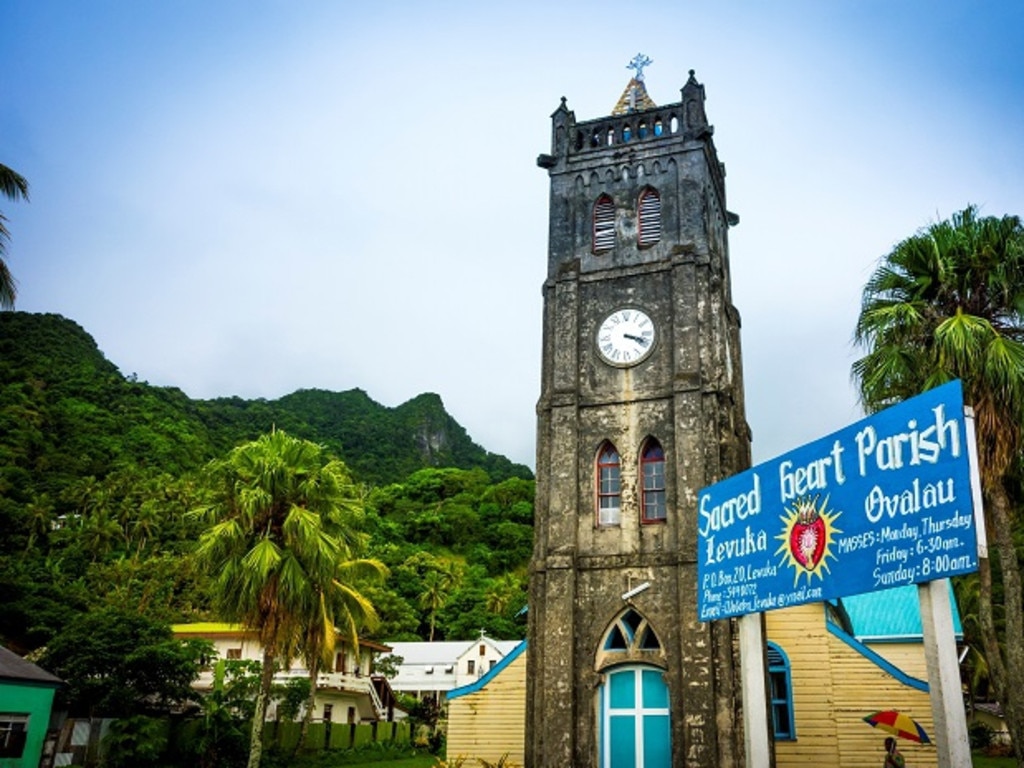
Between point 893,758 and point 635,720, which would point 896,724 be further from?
point 635,720


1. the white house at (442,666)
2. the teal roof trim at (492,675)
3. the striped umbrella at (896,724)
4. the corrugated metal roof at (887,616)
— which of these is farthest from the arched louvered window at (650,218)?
the white house at (442,666)

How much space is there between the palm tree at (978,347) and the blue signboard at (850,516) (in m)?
4.28

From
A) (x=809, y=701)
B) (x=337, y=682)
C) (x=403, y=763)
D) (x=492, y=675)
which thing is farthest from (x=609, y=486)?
(x=337, y=682)

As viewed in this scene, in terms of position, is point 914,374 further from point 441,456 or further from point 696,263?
point 441,456

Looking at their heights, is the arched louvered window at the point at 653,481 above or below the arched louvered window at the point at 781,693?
above

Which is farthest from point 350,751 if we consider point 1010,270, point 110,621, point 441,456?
point 441,456

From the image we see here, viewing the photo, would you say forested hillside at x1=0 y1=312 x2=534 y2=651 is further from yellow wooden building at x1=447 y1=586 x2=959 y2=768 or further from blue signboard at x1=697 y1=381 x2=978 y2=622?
blue signboard at x1=697 y1=381 x2=978 y2=622

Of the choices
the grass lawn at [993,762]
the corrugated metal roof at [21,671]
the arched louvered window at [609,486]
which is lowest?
the grass lawn at [993,762]

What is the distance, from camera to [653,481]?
2017 centimetres

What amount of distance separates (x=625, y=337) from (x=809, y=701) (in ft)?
29.4

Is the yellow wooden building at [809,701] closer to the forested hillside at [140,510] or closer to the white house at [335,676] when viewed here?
the white house at [335,676]

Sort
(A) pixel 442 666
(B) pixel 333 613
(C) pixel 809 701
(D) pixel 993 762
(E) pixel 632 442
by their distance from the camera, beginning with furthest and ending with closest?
(A) pixel 442 666, (B) pixel 333 613, (D) pixel 993 762, (E) pixel 632 442, (C) pixel 809 701

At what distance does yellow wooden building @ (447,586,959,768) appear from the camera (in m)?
19.4

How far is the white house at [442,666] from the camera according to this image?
53.1m
